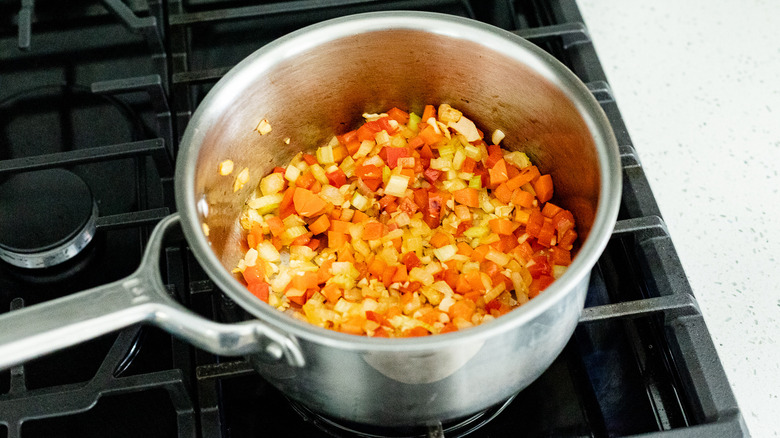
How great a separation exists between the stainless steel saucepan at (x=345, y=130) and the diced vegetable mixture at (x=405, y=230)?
0.03 m

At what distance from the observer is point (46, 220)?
787 millimetres

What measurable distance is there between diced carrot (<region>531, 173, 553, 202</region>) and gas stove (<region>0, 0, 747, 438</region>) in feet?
0.27

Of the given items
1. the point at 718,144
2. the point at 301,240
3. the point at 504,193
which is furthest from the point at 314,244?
the point at 718,144

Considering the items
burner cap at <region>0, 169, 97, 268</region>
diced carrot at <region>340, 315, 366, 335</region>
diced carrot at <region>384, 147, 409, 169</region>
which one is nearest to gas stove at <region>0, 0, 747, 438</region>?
burner cap at <region>0, 169, 97, 268</region>

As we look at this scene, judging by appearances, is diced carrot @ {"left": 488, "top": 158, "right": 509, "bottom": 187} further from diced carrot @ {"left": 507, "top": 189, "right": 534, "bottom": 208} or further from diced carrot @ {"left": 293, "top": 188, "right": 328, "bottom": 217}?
diced carrot @ {"left": 293, "top": 188, "right": 328, "bottom": 217}

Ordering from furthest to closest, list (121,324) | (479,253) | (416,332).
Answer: (479,253), (416,332), (121,324)

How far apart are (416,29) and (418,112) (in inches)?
5.4

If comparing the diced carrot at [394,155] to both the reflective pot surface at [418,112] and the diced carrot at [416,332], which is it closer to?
the reflective pot surface at [418,112]

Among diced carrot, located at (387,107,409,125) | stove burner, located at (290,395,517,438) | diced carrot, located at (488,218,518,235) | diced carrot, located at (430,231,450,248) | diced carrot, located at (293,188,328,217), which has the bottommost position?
stove burner, located at (290,395,517,438)

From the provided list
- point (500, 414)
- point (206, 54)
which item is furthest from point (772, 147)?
point (206, 54)

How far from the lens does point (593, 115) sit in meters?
0.65

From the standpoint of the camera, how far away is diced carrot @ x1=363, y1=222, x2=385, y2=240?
2.51ft

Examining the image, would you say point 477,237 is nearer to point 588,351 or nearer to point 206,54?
point 588,351

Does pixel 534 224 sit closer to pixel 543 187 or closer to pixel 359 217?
pixel 543 187
